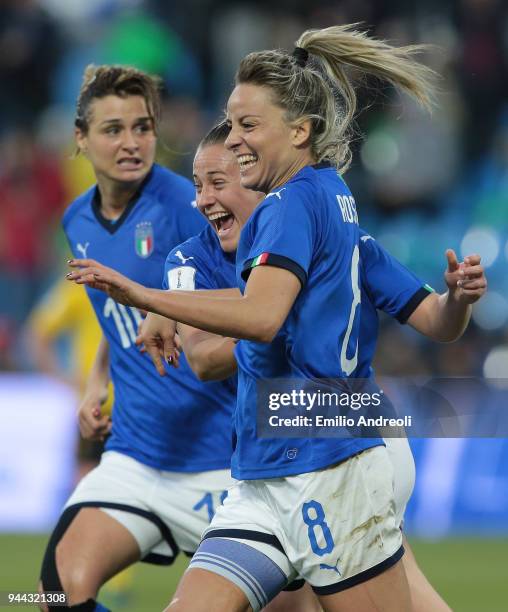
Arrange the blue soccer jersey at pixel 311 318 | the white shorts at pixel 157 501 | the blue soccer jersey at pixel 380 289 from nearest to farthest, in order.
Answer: the blue soccer jersey at pixel 311 318, the blue soccer jersey at pixel 380 289, the white shorts at pixel 157 501

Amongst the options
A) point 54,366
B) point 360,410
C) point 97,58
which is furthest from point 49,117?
point 360,410

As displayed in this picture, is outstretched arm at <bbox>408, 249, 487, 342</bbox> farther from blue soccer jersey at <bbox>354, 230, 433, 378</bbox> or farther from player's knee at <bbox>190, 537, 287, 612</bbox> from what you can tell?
→ player's knee at <bbox>190, 537, 287, 612</bbox>

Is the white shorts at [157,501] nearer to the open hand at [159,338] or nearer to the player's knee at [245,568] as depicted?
the open hand at [159,338]

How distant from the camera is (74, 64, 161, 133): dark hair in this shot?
530 centimetres

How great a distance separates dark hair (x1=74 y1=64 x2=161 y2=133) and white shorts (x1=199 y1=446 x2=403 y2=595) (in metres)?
2.14

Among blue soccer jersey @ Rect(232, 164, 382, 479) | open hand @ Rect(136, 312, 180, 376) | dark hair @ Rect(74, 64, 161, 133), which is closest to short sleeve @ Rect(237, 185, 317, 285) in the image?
blue soccer jersey @ Rect(232, 164, 382, 479)

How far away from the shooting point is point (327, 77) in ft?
12.9

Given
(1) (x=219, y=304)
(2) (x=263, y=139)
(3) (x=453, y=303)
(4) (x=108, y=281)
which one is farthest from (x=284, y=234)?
(3) (x=453, y=303)

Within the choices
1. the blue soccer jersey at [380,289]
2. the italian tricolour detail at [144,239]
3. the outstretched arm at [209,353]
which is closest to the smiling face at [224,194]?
the outstretched arm at [209,353]

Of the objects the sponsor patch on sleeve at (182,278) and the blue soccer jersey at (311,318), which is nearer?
the blue soccer jersey at (311,318)

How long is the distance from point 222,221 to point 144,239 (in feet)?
2.31

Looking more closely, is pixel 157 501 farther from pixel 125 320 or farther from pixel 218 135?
pixel 218 135

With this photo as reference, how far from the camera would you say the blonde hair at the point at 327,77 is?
379cm

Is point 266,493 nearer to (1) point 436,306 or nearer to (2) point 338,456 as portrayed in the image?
(2) point 338,456
